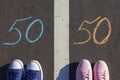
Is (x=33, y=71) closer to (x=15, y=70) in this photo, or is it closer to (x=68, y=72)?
(x=15, y=70)

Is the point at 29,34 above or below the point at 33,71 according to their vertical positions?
above

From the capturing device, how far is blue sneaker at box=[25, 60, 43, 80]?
15.1ft

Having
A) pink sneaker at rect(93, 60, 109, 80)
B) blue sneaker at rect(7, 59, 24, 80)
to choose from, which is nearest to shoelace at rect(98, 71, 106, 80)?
pink sneaker at rect(93, 60, 109, 80)

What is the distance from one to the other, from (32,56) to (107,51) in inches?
29.9

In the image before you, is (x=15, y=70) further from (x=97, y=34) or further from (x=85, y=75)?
(x=97, y=34)

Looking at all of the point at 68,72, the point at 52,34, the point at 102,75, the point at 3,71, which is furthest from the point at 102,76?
the point at 3,71

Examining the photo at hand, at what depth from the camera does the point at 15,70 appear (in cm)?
460

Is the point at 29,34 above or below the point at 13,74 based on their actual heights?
above

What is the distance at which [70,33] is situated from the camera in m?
4.66

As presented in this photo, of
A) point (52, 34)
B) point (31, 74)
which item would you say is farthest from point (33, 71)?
point (52, 34)

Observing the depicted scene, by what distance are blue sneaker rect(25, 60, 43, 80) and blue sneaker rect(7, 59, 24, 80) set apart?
0.07m

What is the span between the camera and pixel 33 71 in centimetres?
Answer: 461

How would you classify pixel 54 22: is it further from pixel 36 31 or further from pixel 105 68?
pixel 105 68

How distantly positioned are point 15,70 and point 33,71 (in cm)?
18
